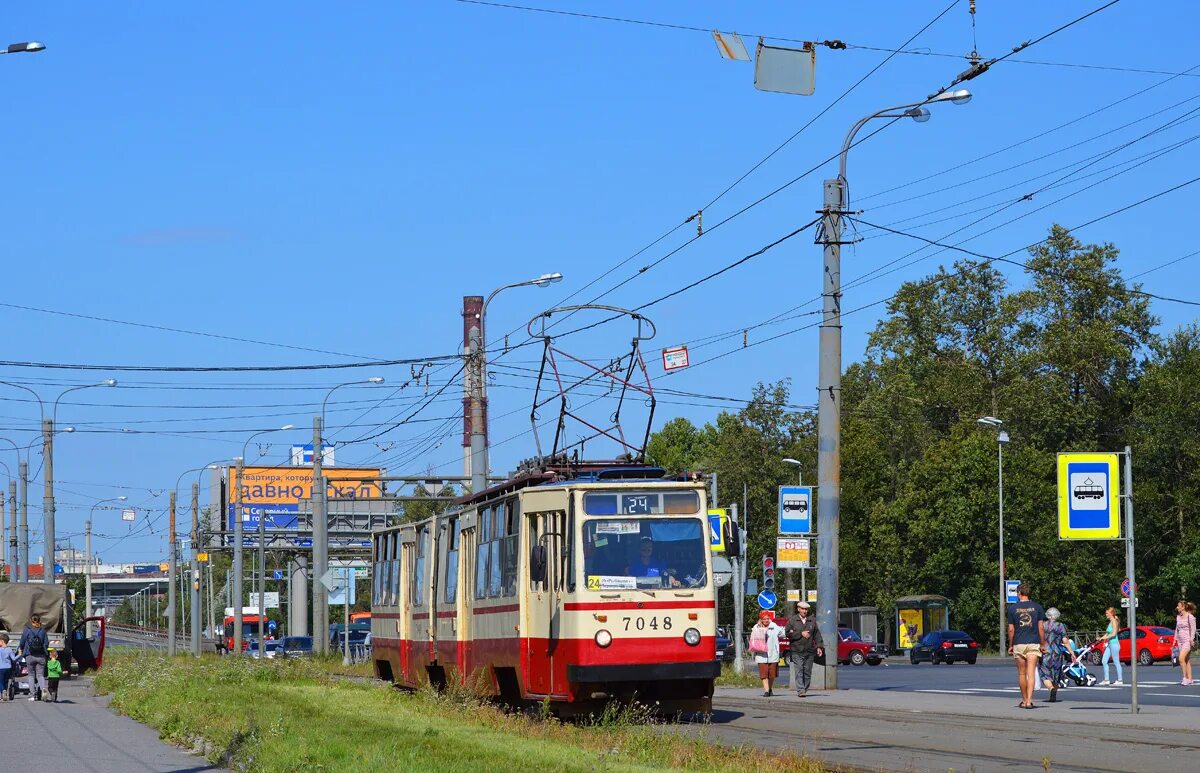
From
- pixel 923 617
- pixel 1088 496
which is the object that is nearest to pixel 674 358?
pixel 1088 496

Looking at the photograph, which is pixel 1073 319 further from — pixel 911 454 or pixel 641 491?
pixel 641 491

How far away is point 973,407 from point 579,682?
67.3m

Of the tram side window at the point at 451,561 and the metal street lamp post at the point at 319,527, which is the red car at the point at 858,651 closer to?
the metal street lamp post at the point at 319,527

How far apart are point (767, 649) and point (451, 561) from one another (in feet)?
21.1

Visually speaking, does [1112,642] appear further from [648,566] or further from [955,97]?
[648,566]

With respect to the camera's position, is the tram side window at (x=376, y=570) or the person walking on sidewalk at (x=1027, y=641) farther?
the tram side window at (x=376, y=570)

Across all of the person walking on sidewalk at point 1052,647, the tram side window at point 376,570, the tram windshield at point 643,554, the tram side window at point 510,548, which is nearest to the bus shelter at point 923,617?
the tram side window at point 376,570

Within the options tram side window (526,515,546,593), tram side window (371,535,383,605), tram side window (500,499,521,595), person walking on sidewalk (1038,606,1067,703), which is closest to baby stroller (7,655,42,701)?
tram side window (371,535,383,605)

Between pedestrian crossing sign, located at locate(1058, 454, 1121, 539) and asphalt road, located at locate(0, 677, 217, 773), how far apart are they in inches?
413

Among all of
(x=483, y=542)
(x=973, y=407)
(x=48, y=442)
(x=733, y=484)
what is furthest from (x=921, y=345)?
(x=483, y=542)

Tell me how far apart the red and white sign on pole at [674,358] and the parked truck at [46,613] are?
18.2m

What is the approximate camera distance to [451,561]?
84.3 feet

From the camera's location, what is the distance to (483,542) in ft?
77.5

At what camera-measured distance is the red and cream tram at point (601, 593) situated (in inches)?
787
